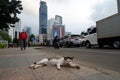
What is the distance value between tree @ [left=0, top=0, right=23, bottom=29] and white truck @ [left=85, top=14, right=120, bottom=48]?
10.8 meters

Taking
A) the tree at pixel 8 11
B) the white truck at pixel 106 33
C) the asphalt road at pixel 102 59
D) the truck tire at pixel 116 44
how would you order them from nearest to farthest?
the asphalt road at pixel 102 59 → the truck tire at pixel 116 44 → the white truck at pixel 106 33 → the tree at pixel 8 11

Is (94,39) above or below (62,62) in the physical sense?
above

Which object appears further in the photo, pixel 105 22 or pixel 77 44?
pixel 77 44

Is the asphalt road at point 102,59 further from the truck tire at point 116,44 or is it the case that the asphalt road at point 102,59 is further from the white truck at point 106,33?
the white truck at point 106,33

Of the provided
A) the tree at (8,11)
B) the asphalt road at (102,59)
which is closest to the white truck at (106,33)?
the asphalt road at (102,59)

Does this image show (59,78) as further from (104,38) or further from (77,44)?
(77,44)

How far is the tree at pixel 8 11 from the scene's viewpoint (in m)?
22.6


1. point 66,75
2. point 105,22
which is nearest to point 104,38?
point 105,22

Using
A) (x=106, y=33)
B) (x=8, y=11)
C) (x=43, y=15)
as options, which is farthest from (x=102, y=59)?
(x=43, y=15)

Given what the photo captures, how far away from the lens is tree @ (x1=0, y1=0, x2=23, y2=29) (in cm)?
2264

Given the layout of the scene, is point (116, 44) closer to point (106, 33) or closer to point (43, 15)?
point (106, 33)

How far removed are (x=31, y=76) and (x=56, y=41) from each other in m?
16.5

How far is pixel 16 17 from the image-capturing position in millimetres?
25109

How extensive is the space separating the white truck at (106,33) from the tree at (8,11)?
10845mm
